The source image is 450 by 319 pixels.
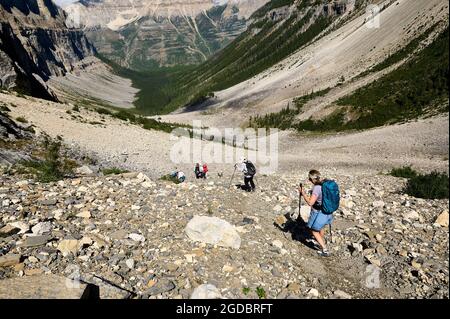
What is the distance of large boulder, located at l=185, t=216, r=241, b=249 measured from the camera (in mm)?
9680

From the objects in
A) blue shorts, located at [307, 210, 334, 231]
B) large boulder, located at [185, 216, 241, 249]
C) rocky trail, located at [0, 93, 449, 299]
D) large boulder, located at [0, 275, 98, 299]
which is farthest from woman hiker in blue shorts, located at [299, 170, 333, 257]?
large boulder, located at [0, 275, 98, 299]

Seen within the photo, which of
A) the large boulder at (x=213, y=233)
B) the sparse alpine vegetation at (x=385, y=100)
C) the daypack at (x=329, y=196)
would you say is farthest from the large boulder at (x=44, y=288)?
the sparse alpine vegetation at (x=385, y=100)

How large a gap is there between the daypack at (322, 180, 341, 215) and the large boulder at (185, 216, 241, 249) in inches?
97.3

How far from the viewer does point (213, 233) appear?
9859 millimetres

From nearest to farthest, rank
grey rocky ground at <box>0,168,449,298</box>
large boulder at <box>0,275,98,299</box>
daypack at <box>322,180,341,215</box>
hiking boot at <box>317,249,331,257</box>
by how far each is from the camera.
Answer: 1. large boulder at <box>0,275,98,299</box>
2. grey rocky ground at <box>0,168,449,298</box>
3. daypack at <box>322,180,341,215</box>
4. hiking boot at <box>317,249,331,257</box>

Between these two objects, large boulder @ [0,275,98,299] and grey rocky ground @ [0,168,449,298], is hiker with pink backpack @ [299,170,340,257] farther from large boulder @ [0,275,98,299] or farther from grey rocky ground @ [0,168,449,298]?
large boulder @ [0,275,98,299]

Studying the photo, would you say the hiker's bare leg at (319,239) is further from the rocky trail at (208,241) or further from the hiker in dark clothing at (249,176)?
the hiker in dark clothing at (249,176)

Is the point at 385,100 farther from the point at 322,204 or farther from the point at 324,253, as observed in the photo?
the point at 324,253

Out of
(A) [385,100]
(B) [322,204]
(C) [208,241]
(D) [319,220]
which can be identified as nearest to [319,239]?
(D) [319,220]

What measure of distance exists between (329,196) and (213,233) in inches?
128

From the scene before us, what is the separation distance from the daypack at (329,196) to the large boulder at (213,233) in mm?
2470

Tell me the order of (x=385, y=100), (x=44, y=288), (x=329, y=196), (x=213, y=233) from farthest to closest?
(x=385, y=100) → (x=213, y=233) → (x=329, y=196) → (x=44, y=288)

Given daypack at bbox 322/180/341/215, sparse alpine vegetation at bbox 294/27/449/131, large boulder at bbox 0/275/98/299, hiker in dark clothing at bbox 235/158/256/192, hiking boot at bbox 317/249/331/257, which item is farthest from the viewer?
sparse alpine vegetation at bbox 294/27/449/131

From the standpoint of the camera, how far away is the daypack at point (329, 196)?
9.34 metres
